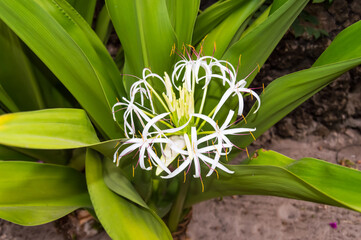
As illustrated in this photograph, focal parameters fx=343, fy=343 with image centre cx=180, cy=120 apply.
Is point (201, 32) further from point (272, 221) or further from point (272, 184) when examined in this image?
point (272, 221)

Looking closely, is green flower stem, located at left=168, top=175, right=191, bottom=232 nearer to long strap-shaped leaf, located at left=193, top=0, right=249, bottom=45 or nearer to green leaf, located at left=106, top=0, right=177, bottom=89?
green leaf, located at left=106, top=0, right=177, bottom=89

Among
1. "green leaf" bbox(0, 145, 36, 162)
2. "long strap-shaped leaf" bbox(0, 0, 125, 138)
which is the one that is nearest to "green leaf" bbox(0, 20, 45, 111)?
"green leaf" bbox(0, 145, 36, 162)

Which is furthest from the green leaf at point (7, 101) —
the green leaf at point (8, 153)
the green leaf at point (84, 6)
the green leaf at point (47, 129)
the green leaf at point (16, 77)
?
the green leaf at point (47, 129)

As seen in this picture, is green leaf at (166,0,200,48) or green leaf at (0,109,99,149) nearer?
green leaf at (0,109,99,149)

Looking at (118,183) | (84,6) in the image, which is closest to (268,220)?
(118,183)

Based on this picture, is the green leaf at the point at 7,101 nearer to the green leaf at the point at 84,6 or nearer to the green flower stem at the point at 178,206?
the green leaf at the point at 84,6

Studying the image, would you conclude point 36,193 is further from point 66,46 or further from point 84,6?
point 84,6

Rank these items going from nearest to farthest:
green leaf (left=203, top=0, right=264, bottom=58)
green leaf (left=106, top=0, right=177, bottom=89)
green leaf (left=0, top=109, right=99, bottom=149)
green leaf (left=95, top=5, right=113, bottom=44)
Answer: green leaf (left=0, top=109, right=99, bottom=149)
green leaf (left=106, top=0, right=177, bottom=89)
green leaf (left=203, top=0, right=264, bottom=58)
green leaf (left=95, top=5, right=113, bottom=44)
